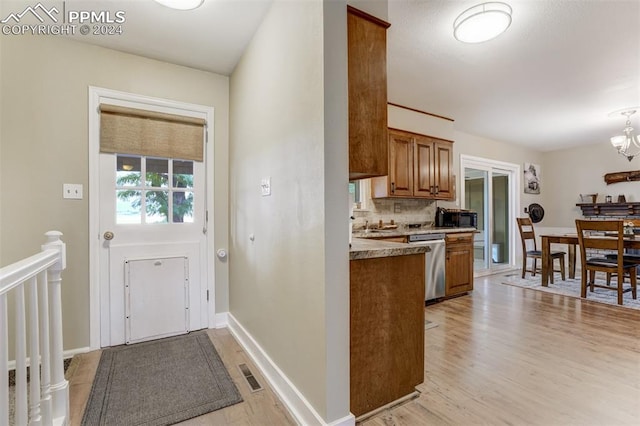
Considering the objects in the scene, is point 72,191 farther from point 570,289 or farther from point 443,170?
point 570,289

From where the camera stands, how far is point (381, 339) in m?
1.65

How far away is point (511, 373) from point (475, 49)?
2625 millimetres

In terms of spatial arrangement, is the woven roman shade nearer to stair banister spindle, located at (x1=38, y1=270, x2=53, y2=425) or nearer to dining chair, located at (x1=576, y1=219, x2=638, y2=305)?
stair banister spindle, located at (x1=38, y1=270, x2=53, y2=425)

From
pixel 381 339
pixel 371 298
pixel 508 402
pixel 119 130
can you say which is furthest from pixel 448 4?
pixel 119 130

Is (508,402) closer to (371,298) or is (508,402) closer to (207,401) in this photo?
(371,298)

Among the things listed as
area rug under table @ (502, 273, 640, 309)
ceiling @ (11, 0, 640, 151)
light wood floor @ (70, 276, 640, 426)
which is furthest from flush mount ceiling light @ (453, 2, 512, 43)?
area rug under table @ (502, 273, 640, 309)

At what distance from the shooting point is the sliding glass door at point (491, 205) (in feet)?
17.7

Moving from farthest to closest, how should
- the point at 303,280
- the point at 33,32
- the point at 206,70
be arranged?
the point at 206,70 → the point at 33,32 → the point at 303,280

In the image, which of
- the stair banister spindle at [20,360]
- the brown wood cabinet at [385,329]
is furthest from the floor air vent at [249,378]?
the stair banister spindle at [20,360]

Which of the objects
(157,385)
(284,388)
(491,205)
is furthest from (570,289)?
(157,385)

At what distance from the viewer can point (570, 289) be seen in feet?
13.8

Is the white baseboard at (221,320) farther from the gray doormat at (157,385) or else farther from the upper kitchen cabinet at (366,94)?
the upper kitchen cabinet at (366,94)

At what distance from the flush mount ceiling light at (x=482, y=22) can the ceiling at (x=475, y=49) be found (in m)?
0.06

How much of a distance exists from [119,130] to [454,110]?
13.2ft
